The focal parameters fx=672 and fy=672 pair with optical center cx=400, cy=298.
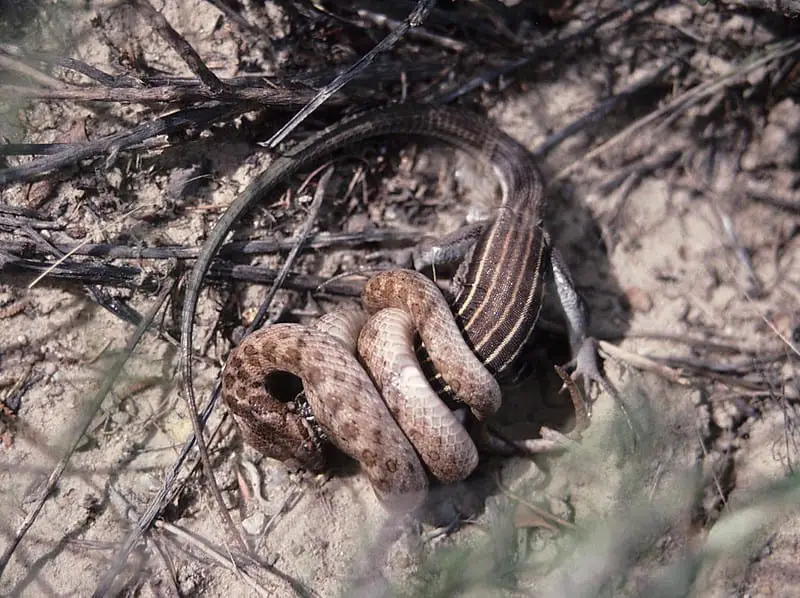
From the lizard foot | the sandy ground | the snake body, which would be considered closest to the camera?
the snake body

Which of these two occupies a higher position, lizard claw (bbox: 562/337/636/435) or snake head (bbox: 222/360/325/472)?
snake head (bbox: 222/360/325/472)

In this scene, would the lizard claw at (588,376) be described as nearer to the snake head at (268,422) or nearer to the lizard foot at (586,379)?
the lizard foot at (586,379)

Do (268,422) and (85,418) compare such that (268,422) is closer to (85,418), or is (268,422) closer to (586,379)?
(85,418)

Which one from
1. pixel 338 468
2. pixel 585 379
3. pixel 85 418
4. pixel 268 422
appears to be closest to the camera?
pixel 268 422

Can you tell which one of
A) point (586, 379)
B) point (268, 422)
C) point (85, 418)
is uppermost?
point (85, 418)

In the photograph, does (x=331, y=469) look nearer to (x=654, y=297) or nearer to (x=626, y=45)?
(x=654, y=297)

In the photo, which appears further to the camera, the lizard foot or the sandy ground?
the lizard foot

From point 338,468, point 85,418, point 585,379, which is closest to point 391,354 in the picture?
point 338,468

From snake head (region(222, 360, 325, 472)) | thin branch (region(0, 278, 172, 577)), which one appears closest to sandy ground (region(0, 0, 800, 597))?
thin branch (region(0, 278, 172, 577))

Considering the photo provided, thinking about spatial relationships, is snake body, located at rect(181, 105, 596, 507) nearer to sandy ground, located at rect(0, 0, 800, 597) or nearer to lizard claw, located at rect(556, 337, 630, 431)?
lizard claw, located at rect(556, 337, 630, 431)
